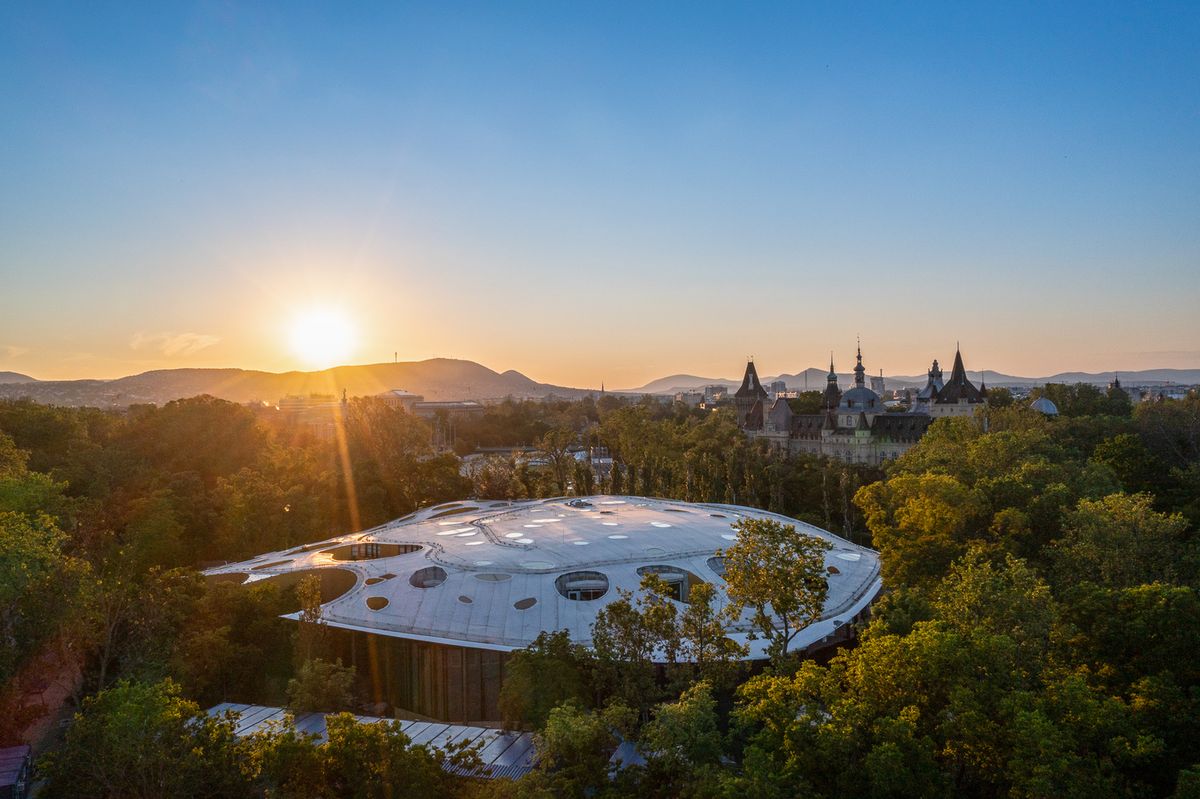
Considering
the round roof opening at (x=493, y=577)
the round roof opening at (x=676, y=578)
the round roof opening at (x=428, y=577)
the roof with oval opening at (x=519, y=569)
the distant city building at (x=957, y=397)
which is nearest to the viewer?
the roof with oval opening at (x=519, y=569)

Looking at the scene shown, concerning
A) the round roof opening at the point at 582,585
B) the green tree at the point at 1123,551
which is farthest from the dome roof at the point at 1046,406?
the round roof opening at the point at 582,585

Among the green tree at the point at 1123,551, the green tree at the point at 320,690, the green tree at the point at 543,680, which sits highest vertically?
the green tree at the point at 1123,551

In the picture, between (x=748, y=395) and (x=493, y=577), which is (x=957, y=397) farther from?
(x=493, y=577)

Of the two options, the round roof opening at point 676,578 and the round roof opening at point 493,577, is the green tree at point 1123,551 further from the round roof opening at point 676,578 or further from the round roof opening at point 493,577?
the round roof opening at point 493,577

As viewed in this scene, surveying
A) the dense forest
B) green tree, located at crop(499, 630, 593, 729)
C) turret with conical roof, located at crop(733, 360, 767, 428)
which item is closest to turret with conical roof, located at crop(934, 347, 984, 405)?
turret with conical roof, located at crop(733, 360, 767, 428)

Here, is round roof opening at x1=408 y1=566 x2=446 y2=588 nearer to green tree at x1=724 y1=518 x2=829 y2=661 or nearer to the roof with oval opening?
the roof with oval opening

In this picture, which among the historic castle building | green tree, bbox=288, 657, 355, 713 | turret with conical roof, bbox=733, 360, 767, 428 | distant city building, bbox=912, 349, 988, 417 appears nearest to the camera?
green tree, bbox=288, 657, 355, 713

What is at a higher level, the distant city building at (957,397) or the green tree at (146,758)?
the distant city building at (957,397)

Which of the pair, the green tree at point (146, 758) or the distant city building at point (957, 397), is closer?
the green tree at point (146, 758)
